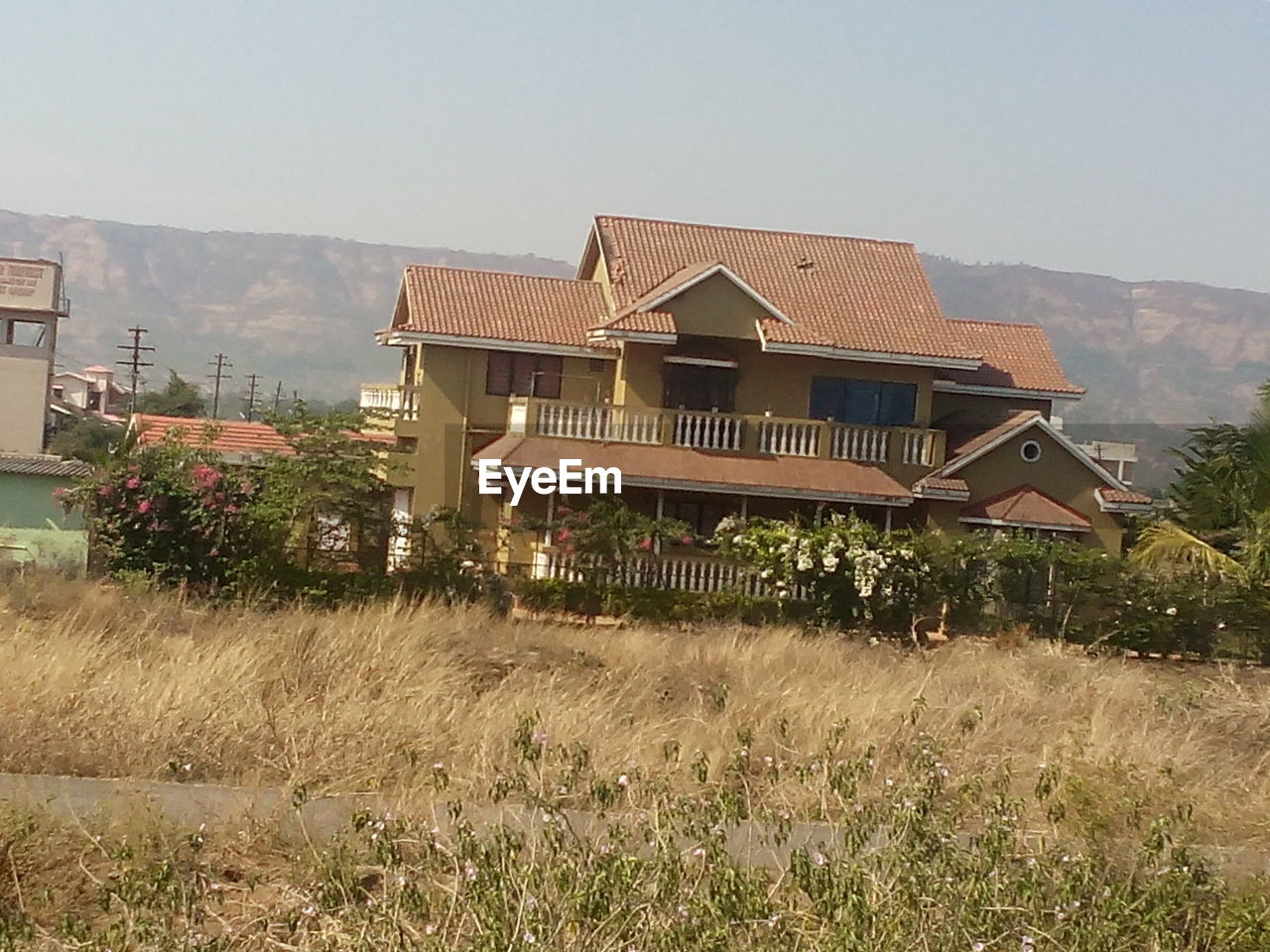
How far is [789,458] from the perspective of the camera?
29.2 meters

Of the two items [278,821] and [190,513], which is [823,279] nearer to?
[190,513]

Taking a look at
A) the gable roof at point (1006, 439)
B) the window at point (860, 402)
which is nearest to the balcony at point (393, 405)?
the window at point (860, 402)

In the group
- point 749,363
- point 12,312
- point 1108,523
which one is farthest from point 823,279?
point 12,312

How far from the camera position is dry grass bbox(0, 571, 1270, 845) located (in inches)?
390

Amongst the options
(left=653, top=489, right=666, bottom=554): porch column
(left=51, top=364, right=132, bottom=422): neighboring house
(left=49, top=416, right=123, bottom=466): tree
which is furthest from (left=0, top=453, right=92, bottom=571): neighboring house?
(left=51, top=364, right=132, bottom=422): neighboring house

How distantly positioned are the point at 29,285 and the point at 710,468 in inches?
1994

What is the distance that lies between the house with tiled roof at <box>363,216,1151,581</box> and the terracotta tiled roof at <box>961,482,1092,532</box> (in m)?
0.04

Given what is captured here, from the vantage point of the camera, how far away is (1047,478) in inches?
1189

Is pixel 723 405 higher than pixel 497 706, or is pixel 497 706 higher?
pixel 723 405

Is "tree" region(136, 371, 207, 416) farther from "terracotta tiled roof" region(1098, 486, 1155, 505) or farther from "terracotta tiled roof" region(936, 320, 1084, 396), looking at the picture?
"terracotta tiled roof" region(1098, 486, 1155, 505)

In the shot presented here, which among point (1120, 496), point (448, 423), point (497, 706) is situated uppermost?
point (448, 423)

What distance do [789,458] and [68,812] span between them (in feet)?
71.3

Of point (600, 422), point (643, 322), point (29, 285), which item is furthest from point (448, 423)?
point (29, 285)

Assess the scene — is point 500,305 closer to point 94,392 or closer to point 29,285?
point 29,285
